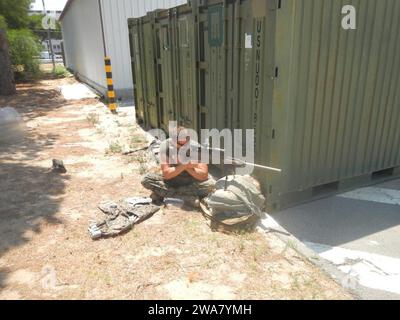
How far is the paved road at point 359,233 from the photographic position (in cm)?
277

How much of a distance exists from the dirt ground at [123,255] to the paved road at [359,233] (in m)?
0.29

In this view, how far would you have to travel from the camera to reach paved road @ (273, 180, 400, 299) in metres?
2.77

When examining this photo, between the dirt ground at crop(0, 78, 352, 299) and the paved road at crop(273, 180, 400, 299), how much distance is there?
286 mm

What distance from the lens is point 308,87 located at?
3531mm

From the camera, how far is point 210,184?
403 cm

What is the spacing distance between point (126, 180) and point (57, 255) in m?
1.86

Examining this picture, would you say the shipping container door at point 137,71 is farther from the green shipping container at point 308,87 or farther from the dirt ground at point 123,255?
the green shipping container at point 308,87

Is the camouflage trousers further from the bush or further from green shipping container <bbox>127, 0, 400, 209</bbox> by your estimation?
the bush

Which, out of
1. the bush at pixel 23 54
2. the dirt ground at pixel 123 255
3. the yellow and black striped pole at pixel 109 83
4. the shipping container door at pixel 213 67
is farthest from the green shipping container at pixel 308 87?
the bush at pixel 23 54

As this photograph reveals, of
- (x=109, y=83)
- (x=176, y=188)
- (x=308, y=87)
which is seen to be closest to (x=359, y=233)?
(x=308, y=87)

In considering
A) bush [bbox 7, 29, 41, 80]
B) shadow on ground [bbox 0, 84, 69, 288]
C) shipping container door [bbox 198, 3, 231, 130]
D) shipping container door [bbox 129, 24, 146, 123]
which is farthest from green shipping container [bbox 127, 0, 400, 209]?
bush [bbox 7, 29, 41, 80]

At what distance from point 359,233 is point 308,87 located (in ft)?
5.14

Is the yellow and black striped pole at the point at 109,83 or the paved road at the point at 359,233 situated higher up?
the yellow and black striped pole at the point at 109,83
